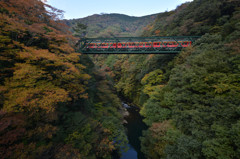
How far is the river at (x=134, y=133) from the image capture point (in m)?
13.5

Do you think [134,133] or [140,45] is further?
[140,45]

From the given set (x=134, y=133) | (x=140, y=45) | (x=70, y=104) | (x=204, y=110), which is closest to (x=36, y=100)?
(x=70, y=104)

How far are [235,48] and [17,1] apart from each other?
697 inches

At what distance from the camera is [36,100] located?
5523mm

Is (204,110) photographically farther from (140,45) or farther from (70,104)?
(140,45)

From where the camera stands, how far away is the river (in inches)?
533

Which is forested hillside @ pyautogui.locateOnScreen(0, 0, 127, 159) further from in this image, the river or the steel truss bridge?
the steel truss bridge

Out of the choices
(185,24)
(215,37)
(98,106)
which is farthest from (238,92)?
(185,24)

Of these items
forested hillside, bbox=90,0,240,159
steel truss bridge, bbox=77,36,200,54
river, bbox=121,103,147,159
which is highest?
steel truss bridge, bbox=77,36,200,54

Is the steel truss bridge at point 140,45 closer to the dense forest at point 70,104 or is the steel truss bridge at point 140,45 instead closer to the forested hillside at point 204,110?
the forested hillside at point 204,110

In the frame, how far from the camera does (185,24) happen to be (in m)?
18.7

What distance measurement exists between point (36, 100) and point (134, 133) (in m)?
16.0

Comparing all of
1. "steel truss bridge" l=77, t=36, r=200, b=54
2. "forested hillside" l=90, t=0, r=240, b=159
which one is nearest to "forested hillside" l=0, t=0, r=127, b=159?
"forested hillside" l=90, t=0, r=240, b=159

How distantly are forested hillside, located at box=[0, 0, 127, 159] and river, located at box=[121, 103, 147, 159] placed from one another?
3768 mm
